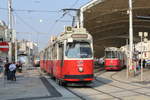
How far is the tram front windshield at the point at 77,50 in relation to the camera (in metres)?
18.4

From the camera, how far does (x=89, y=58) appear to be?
1861 centimetres

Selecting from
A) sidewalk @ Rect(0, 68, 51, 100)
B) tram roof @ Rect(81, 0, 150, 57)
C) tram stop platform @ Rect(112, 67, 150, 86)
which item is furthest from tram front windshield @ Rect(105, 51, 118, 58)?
sidewalk @ Rect(0, 68, 51, 100)

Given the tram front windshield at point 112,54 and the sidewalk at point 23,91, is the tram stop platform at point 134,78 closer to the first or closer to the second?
the sidewalk at point 23,91

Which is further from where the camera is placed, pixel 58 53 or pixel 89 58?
pixel 58 53

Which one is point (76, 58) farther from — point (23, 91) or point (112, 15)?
point (112, 15)

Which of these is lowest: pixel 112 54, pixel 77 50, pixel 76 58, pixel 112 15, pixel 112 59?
pixel 112 59

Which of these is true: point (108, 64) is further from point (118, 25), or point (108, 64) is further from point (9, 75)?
point (118, 25)

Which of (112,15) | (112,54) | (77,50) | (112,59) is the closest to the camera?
(77,50)

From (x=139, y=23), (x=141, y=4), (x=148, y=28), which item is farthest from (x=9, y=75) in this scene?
(x=148, y=28)

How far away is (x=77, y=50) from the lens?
1847 centimetres

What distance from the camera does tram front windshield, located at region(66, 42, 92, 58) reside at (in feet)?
60.5

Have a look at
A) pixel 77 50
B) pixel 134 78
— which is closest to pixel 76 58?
pixel 77 50

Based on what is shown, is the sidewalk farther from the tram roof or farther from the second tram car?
the second tram car

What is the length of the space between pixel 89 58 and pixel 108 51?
71.8 feet
